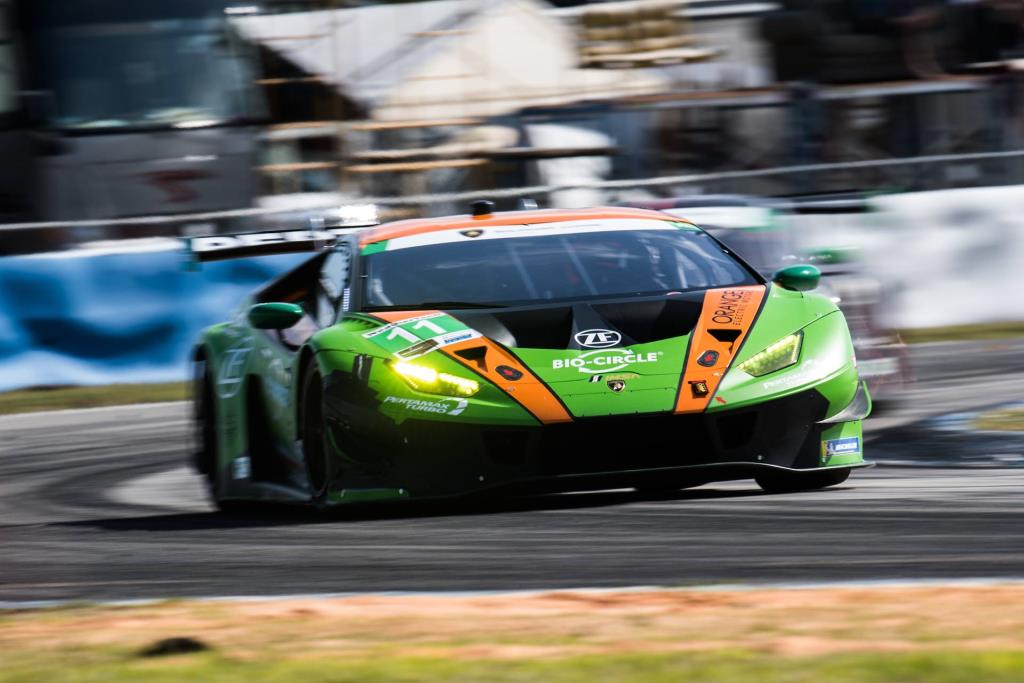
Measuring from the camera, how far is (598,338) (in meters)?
6.50

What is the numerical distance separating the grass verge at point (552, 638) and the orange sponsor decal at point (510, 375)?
139 centimetres

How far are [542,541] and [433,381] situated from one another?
826 mm

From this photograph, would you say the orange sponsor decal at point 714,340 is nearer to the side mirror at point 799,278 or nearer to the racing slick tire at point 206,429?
the side mirror at point 799,278

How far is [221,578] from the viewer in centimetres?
553

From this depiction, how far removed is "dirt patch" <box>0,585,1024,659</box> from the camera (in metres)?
4.03

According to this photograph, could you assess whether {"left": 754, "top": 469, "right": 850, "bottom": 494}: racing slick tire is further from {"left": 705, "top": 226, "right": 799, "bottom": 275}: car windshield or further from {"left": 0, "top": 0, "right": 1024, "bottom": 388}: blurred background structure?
{"left": 0, "top": 0, "right": 1024, "bottom": 388}: blurred background structure

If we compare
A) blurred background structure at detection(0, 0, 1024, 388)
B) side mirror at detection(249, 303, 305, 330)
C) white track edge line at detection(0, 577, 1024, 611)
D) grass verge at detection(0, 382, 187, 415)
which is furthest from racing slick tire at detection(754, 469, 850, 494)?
grass verge at detection(0, 382, 187, 415)

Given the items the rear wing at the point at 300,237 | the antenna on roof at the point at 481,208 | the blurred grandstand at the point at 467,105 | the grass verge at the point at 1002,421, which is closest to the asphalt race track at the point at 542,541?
the grass verge at the point at 1002,421

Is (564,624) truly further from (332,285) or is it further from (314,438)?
(332,285)

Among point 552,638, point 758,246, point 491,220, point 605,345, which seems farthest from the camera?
point 758,246

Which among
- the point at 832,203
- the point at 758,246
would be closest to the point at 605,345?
the point at 758,246

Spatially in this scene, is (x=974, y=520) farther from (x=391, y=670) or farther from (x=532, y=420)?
(x=391, y=670)

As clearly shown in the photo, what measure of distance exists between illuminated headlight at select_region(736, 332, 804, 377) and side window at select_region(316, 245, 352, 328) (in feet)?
5.34

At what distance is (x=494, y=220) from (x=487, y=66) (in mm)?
14852
